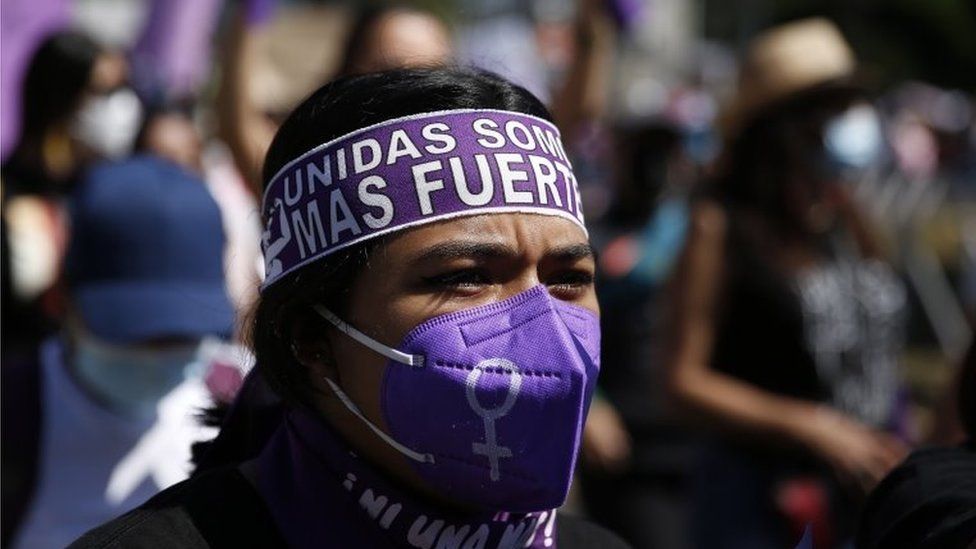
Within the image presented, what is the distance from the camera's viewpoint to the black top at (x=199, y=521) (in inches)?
77.1

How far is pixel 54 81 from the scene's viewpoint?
532cm

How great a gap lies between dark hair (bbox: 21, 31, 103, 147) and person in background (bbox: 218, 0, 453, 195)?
1.03 m

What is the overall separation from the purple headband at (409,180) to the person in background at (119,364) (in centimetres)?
107

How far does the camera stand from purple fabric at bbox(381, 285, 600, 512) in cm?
199

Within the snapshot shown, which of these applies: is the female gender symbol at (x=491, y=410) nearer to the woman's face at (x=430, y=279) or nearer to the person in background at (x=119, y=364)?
the woman's face at (x=430, y=279)

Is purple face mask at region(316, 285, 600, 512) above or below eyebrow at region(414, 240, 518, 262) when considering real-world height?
below

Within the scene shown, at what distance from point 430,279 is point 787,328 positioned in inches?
88.6

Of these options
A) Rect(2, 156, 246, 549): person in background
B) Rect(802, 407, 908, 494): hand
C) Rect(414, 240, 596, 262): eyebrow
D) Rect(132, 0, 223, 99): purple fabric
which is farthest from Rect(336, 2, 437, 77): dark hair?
Rect(132, 0, 223, 99): purple fabric

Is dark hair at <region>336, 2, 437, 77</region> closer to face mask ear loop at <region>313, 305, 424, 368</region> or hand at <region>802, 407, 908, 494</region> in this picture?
hand at <region>802, 407, 908, 494</region>

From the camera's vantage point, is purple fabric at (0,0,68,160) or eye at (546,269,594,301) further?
purple fabric at (0,0,68,160)

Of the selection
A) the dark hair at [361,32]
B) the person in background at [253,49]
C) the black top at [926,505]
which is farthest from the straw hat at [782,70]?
the black top at [926,505]

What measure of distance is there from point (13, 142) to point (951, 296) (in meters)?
10.0

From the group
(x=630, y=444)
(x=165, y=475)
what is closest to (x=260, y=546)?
(x=165, y=475)

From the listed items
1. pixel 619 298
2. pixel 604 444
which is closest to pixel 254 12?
pixel 604 444
